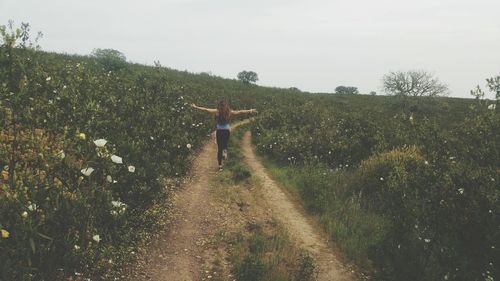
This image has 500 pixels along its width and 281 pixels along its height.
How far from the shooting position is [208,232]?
26.2 feet

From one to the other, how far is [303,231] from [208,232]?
207cm

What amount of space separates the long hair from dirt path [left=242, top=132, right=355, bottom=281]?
1978mm

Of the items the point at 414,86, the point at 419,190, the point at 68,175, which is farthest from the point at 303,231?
the point at 414,86

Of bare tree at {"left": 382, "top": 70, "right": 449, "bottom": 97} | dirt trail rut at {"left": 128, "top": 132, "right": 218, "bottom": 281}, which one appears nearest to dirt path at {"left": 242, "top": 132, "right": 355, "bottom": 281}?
dirt trail rut at {"left": 128, "top": 132, "right": 218, "bottom": 281}

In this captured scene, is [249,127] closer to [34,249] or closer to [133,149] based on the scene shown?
[133,149]

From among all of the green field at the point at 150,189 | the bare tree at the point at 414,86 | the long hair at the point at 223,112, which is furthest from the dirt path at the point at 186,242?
the bare tree at the point at 414,86

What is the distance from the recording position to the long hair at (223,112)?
11.5 metres

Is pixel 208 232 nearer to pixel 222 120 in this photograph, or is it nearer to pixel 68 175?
pixel 68 175

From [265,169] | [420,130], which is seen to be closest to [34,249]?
[265,169]

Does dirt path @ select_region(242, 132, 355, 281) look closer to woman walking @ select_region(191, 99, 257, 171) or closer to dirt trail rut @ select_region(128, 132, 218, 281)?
woman walking @ select_region(191, 99, 257, 171)

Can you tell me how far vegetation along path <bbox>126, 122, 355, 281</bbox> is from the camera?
6582 millimetres

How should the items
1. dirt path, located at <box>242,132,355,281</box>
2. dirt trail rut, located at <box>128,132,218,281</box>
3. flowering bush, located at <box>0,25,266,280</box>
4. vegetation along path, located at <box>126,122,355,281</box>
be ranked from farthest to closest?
dirt path, located at <box>242,132,355,281</box>, vegetation along path, located at <box>126,122,355,281</box>, dirt trail rut, located at <box>128,132,218,281</box>, flowering bush, located at <box>0,25,266,280</box>

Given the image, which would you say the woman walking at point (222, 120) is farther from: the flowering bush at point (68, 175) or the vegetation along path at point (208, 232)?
the flowering bush at point (68, 175)

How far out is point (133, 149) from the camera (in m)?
8.57
